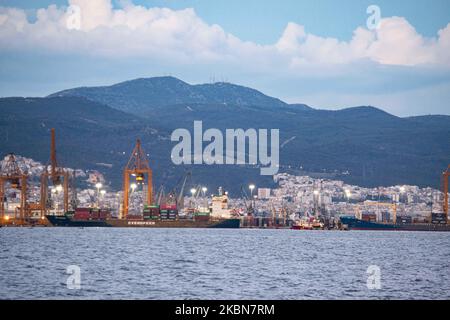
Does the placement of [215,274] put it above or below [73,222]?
below

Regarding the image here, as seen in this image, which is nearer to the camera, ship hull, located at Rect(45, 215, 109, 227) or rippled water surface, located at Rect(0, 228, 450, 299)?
rippled water surface, located at Rect(0, 228, 450, 299)

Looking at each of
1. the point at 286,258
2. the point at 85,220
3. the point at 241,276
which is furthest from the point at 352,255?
the point at 85,220

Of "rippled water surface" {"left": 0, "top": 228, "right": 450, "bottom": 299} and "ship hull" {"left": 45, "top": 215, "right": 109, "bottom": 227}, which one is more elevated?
"ship hull" {"left": 45, "top": 215, "right": 109, "bottom": 227}

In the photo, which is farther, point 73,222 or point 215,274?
point 73,222

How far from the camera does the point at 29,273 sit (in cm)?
6353

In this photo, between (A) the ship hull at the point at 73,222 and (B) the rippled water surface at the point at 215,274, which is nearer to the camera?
(B) the rippled water surface at the point at 215,274

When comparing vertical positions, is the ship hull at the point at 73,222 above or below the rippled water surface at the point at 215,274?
above

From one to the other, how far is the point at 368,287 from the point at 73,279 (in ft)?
57.5
